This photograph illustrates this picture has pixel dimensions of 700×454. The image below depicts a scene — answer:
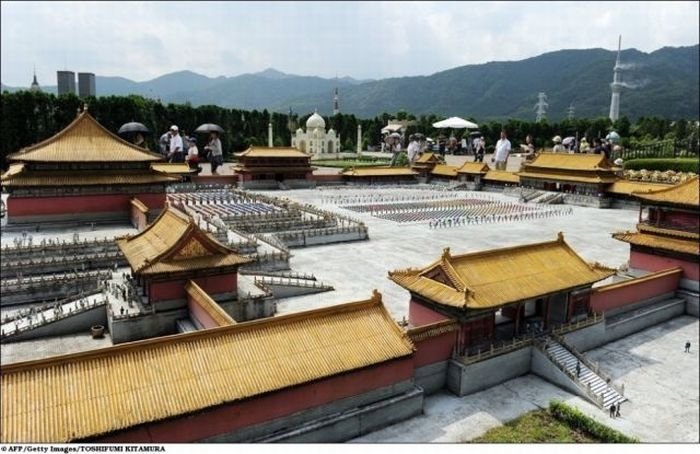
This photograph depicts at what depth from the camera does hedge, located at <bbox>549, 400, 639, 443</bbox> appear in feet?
51.9

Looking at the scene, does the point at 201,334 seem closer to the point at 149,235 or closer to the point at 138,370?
the point at 138,370

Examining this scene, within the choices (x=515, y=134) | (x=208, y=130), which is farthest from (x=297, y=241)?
(x=515, y=134)

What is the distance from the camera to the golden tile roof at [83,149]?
119ft

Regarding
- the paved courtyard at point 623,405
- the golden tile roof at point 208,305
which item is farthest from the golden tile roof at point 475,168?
the golden tile roof at point 208,305

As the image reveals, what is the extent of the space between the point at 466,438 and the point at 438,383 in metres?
3.02

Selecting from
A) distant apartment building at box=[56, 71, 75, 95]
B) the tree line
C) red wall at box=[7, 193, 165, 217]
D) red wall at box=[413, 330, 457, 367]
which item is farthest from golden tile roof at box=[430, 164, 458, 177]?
distant apartment building at box=[56, 71, 75, 95]

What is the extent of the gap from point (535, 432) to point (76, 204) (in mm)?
33009

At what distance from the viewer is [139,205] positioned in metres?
36.1

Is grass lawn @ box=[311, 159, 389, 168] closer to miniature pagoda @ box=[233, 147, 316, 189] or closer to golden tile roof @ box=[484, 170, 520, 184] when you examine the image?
miniature pagoda @ box=[233, 147, 316, 189]

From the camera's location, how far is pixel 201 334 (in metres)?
14.6

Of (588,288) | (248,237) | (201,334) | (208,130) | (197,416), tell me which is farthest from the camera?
(208,130)

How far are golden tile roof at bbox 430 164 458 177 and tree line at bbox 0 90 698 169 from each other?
3542 centimetres

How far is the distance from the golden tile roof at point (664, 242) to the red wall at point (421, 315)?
14924 mm

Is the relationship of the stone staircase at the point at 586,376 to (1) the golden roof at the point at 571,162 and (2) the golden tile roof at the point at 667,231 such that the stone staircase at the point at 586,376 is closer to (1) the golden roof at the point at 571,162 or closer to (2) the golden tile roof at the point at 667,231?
(2) the golden tile roof at the point at 667,231
